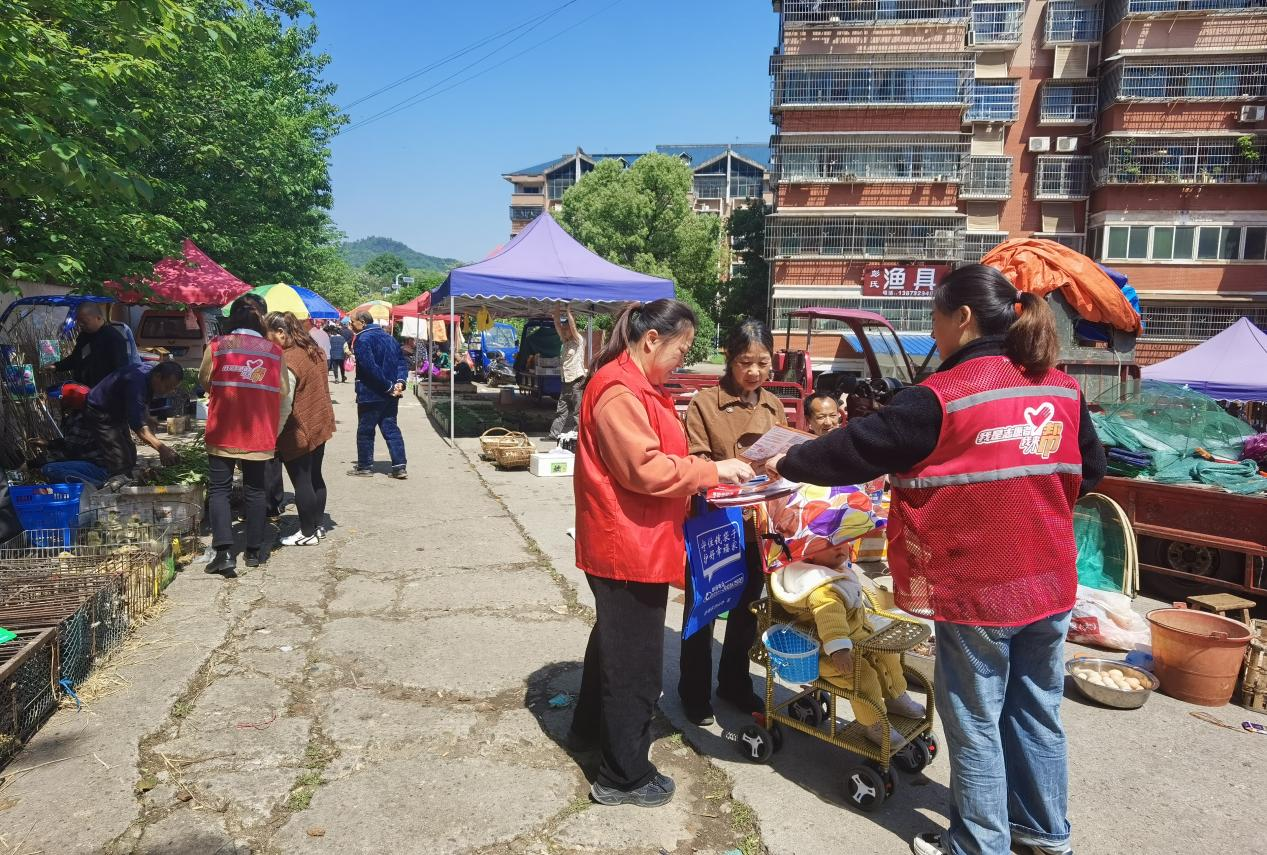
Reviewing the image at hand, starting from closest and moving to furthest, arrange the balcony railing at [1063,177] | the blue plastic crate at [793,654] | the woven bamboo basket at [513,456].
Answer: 1. the blue plastic crate at [793,654]
2. the woven bamboo basket at [513,456]
3. the balcony railing at [1063,177]

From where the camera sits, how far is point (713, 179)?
248 feet

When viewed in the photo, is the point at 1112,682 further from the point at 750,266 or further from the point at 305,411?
the point at 750,266

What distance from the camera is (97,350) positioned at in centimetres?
693

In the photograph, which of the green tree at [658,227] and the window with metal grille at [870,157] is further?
the green tree at [658,227]

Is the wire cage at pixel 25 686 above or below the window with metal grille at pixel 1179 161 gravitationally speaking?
below

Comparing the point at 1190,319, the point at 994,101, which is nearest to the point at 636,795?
the point at 1190,319

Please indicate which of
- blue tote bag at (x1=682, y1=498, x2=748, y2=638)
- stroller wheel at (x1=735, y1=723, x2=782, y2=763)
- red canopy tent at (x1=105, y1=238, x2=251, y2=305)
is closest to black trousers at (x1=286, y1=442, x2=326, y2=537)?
blue tote bag at (x1=682, y1=498, x2=748, y2=638)

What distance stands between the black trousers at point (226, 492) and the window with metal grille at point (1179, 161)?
33313 mm

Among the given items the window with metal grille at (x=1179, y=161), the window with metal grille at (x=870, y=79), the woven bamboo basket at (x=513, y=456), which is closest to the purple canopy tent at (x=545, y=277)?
the woven bamboo basket at (x=513, y=456)

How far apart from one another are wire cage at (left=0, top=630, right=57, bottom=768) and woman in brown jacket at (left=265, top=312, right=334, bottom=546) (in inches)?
111

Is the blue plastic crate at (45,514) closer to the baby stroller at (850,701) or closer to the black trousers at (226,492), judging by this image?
the black trousers at (226,492)

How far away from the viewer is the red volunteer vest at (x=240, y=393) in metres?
5.62

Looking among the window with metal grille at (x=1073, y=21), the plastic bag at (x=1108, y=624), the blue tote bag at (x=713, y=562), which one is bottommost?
the plastic bag at (x=1108, y=624)

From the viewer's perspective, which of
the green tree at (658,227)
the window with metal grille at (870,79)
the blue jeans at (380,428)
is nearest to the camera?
the blue jeans at (380,428)
